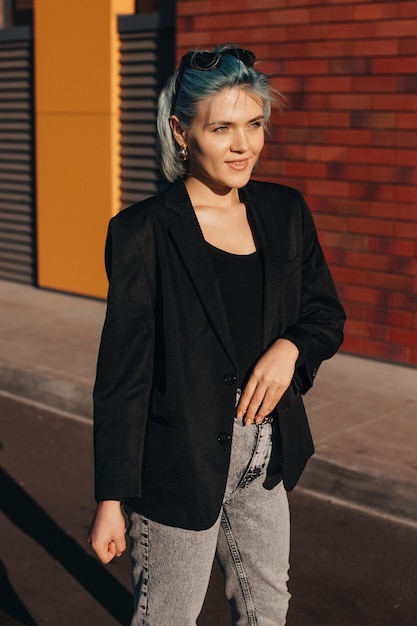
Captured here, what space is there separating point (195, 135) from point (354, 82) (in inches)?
235

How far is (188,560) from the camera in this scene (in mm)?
2787

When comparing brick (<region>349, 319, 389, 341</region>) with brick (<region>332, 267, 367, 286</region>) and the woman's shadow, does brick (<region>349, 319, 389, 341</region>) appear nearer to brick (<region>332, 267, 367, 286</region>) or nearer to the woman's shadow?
brick (<region>332, 267, 367, 286</region>)

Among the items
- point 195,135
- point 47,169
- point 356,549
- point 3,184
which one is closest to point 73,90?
point 47,169

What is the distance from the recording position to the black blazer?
270 cm

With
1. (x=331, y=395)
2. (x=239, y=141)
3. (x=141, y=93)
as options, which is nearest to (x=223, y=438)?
(x=239, y=141)

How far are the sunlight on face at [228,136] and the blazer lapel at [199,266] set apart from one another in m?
0.13

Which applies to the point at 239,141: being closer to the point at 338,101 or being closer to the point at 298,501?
the point at 298,501

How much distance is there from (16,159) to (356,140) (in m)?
4.91

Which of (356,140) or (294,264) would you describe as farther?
(356,140)

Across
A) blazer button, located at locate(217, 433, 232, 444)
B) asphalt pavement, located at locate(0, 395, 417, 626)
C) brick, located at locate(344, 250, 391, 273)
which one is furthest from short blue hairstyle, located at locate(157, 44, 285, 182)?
brick, located at locate(344, 250, 391, 273)

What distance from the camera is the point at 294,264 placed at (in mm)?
2920

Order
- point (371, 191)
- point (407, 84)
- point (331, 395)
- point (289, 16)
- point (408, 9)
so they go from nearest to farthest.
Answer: point (331, 395), point (408, 9), point (407, 84), point (371, 191), point (289, 16)

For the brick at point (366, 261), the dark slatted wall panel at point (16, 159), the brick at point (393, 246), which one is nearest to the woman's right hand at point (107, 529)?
the brick at point (393, 246)

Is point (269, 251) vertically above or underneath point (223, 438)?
above
